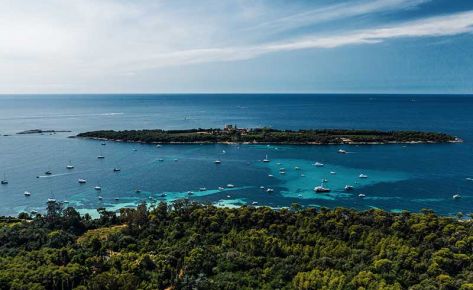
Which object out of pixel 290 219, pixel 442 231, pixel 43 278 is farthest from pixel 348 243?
pixel 43 278

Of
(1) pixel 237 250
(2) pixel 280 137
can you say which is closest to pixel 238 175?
(1) pixel 237 250

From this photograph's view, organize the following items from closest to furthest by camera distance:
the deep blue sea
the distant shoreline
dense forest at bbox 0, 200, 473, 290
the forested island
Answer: dense forest at bbox 0, 200, 473, 290
the deep blue sea
the distant shoreline
the forested island

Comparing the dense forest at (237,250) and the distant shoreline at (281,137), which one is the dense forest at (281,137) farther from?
the dense forest at (237,250)

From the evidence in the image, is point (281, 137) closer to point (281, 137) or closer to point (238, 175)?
point (281, 137)

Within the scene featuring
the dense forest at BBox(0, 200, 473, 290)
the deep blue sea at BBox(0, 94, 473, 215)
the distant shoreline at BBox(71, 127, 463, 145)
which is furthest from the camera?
the distant shoreline at BBox(71, 127, 463, 145)

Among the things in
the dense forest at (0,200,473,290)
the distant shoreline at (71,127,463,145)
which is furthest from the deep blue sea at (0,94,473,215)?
the dense forest at (0,200,473,290)

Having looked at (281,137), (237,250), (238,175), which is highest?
(281,137)

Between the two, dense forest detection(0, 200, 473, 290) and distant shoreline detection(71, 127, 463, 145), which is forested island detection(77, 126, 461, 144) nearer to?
distant shoreline detection(71, 127, 463, 145)
